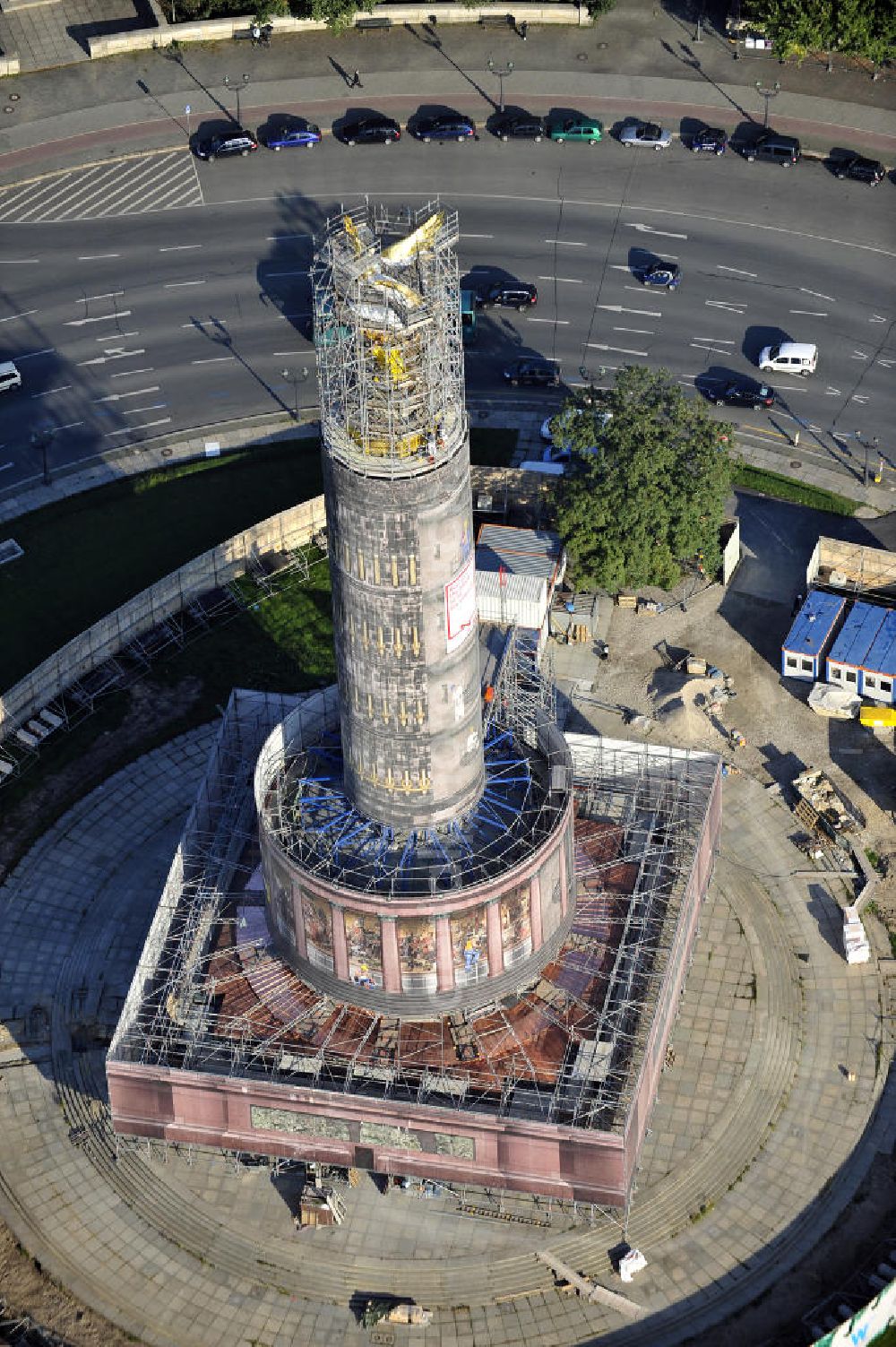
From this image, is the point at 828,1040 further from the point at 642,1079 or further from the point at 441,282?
the point at 441,282

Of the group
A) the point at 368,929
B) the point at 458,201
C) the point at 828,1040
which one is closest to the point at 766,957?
the point at 828,1040

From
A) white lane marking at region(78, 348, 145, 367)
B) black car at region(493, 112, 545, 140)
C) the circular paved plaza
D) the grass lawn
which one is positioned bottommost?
the circular paved plaza

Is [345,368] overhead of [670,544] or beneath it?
overhead

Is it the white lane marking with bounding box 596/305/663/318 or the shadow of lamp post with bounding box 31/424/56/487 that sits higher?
the white lane marking with bounding box 596/305/663/318

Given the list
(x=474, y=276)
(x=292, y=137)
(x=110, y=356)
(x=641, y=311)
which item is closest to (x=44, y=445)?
(x=110, y=356)

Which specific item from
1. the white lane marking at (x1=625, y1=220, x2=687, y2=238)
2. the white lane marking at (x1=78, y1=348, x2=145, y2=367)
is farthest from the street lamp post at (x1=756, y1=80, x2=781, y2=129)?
the white lane marking at (x1=78, y1=348, x2=145, y2=367)

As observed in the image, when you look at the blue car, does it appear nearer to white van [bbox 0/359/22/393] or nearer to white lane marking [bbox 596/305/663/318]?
white lane marking [bbox 596/305/663/318]
